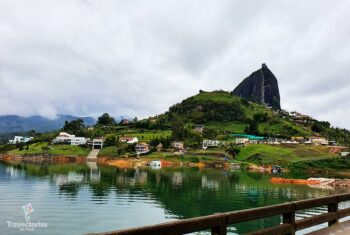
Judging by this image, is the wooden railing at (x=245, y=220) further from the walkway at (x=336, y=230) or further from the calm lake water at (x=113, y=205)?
the calm lake water at (x=113, y=205)

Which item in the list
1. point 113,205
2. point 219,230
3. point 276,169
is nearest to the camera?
point 219,230

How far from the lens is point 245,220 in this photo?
10.4 m

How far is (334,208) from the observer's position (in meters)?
15.6

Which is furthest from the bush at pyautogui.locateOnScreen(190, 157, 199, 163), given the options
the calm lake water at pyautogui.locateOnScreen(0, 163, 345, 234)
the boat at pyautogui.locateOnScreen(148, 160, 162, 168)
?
the calm lake water at pyautogui.locateOnScreen(0, 163, 345, 234)

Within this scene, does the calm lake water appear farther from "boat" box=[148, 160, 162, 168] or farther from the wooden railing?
"boat" box=[148, 160, 162, 168]

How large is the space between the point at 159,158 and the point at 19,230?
155574 mm

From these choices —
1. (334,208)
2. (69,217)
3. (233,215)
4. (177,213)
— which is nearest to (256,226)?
(177,213)

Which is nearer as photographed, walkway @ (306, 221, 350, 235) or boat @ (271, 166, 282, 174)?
walkway @ (306, 221, 350, 235)

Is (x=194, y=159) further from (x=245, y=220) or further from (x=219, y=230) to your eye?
(x=219, y=230)

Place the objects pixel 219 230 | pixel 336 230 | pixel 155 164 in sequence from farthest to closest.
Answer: pixel 155 164 < pixel 336 230 < pixel 219 230

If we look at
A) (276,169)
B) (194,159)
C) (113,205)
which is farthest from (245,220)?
(194,159)

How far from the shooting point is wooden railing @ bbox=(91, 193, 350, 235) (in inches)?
318

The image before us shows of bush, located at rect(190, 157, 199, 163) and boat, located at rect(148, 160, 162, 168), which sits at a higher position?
bush, located at rect(190, 157, 199, 163)

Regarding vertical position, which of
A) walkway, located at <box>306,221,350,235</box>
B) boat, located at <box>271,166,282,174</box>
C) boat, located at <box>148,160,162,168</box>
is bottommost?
boat, located at <box>271,166,282,174</box>
